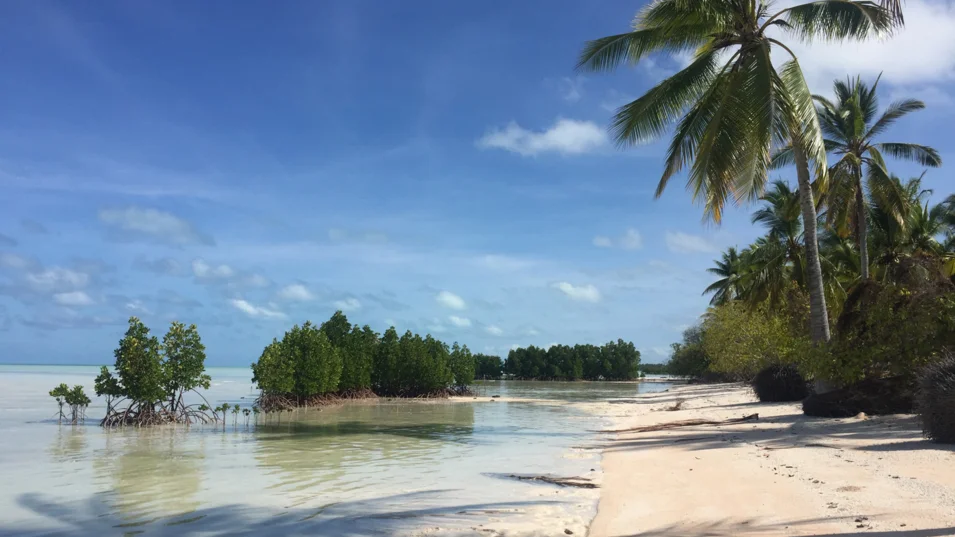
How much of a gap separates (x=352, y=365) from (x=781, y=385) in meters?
27.3

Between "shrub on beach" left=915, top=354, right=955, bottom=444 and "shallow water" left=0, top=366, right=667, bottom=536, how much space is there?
5.68 metres

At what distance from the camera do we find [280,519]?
8523 mm

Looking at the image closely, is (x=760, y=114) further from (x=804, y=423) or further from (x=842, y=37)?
(x=804, y=423)

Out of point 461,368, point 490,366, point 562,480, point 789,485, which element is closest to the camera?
point 789,485

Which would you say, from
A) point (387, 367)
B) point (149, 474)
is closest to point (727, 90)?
point (149, 474)

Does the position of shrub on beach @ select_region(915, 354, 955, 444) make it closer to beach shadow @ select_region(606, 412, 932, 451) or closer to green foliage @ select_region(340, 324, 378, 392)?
beach shadow @ select_region(606, 412, 932, 451)

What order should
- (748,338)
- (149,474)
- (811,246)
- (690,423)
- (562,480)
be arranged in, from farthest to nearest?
(748,338), (690,423), (811,246), (149,474), (562,480)

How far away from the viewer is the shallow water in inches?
324

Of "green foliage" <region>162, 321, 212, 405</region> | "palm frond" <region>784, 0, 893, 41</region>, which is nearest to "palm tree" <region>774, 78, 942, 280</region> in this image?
"palm frond" <region>784, 0, 893, 41</region>

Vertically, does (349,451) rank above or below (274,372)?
below

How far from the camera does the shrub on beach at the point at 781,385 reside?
26.0m

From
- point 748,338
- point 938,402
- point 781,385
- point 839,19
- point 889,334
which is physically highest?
point 839,19

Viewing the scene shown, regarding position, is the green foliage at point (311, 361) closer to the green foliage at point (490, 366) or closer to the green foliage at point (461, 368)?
the green foliage at point (461, 368)

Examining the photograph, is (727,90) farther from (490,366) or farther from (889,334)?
(490,366)
